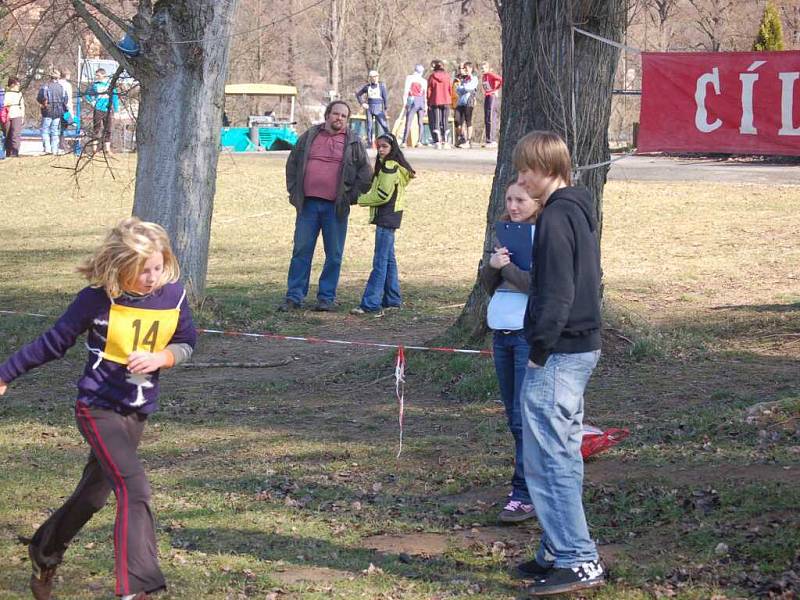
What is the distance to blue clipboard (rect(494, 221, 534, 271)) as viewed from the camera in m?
5.32

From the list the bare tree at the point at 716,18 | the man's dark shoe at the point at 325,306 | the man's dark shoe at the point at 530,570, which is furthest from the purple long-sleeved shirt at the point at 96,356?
the bare tree at the point at 716,18

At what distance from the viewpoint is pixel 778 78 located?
314 inches

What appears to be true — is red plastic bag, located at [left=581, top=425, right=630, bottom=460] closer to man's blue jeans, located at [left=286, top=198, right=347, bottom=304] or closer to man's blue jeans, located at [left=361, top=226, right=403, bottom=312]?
man's blue jeans, located at [left=361, top=226, right=403, bottom=312]

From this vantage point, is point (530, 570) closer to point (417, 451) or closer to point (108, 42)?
point (417, 451)

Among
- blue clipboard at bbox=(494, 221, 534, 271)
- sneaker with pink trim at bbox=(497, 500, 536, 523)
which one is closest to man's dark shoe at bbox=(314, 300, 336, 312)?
sneaker with pink trim at bbox=(497, 500, 536, 523)

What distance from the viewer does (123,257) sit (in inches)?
177

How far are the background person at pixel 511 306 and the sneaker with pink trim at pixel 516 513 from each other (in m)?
0.34

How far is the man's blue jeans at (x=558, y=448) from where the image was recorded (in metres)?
4.66

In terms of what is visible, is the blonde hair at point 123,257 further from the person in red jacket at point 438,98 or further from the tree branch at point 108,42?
the person in red jacket at point 438,98

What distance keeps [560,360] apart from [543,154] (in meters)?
0.87

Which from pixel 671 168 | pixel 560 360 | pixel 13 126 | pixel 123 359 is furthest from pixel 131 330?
pixel 13 126

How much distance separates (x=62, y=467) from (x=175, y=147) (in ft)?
16.6

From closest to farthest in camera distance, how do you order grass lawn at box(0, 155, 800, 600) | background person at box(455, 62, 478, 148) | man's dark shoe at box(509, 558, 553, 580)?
man's dark shoe at box(509, 558, 553, 580)
grass lawn at box(0, 155, 800, 600)
background person at box(455, 62, 478, 148)

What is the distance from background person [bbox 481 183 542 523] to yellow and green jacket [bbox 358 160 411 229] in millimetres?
6383
